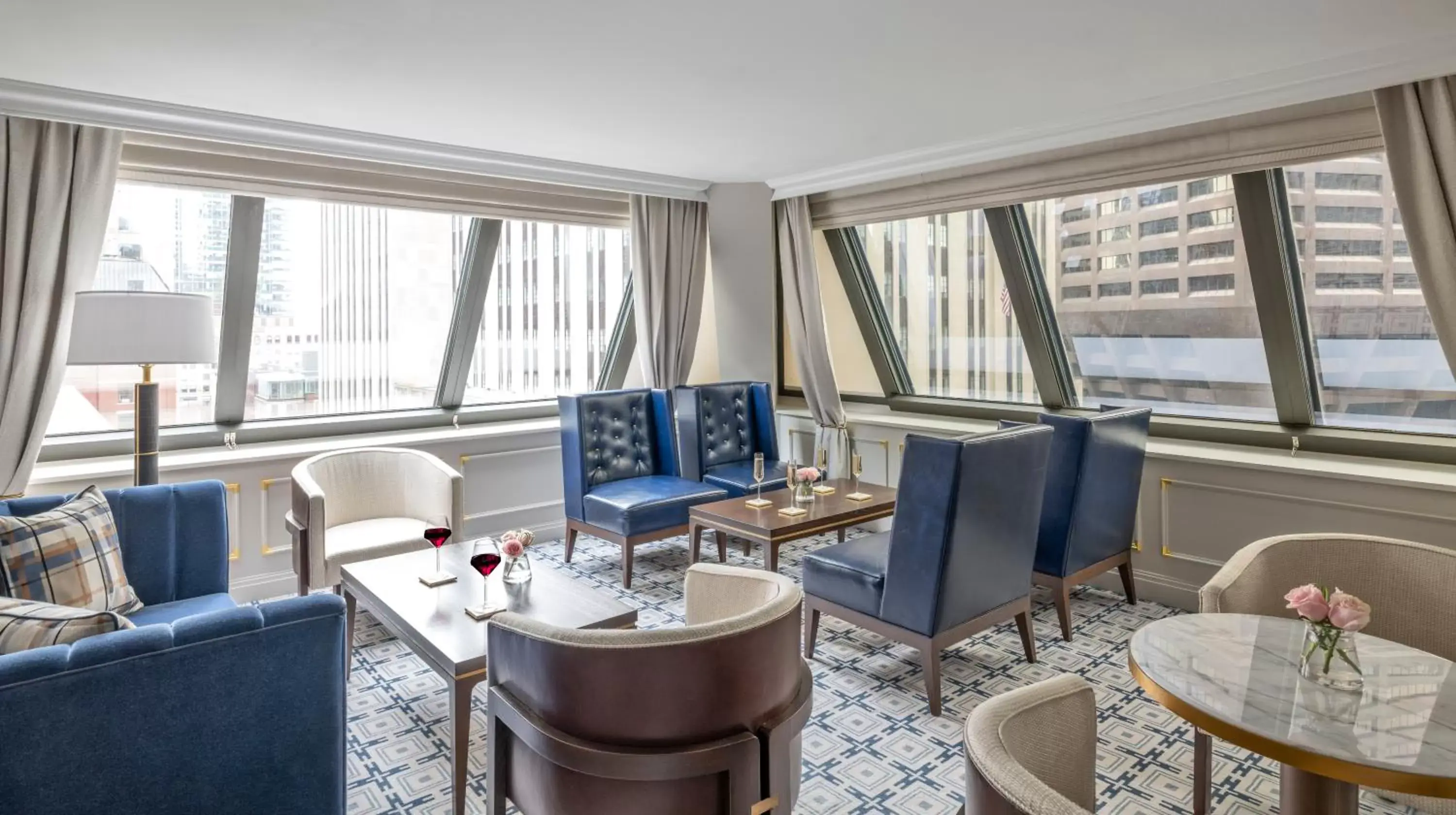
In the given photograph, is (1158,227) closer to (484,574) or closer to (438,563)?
(484,574)

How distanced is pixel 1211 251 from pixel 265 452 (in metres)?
5.44

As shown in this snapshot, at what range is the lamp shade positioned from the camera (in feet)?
10.8

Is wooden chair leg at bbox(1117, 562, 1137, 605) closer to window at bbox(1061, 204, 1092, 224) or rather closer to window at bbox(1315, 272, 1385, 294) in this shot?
window at bbox(1315, 272, 1385, 294)

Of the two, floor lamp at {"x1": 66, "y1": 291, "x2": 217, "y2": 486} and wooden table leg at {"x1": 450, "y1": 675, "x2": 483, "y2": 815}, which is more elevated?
floor lamp at {"x1": 66, "y1": 291, "x2": 217, "y2": 486}

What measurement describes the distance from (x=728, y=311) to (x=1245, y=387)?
11.9 feet

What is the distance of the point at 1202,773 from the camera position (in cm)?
245

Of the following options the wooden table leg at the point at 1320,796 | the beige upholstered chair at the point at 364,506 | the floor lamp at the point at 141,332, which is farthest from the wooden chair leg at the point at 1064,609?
the floor lamp at the point at 141,332

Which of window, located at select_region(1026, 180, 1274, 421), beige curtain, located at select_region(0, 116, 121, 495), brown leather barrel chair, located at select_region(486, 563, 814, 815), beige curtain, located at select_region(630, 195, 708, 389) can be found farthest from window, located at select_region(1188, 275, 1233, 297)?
beige curtain, located at select_region(0, 116, 121, 495)

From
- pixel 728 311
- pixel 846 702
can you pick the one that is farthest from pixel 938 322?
pixel 846 702

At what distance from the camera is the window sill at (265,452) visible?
400cm

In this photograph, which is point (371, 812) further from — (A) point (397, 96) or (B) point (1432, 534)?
(B) point (1432, 534)

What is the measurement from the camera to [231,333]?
185 inches

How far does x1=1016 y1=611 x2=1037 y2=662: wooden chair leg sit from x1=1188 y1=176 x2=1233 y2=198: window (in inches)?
95.9

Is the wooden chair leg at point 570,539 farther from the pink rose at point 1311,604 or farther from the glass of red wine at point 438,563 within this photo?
the pink rose at point 1311,604
